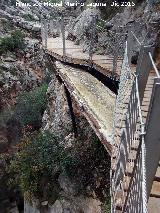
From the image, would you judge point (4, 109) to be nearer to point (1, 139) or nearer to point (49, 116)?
point (1, 139)

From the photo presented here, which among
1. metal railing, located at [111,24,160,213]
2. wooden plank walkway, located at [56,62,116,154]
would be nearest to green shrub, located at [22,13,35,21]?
wooden plank walkway, located at [56,62,116,154]

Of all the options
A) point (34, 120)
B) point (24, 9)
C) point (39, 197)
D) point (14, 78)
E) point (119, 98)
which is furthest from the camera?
point (24, 9)

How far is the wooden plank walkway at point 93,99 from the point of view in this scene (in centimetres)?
744

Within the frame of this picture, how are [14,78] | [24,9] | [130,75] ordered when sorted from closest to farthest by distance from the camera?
[130,75] < [14,78] < [24,9]

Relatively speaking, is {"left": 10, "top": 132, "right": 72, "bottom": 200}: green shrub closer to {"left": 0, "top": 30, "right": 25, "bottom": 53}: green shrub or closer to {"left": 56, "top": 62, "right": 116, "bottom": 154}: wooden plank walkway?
{"left": 56, "top": 62, "right": 116, "bottom": 154}: wooden plank walkway

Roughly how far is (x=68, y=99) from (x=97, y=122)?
18.5 ft

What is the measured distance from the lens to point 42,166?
1125cm

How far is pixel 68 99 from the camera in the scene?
43.4 ft

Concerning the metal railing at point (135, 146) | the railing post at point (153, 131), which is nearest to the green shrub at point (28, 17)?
the metal railing at point (135, 146)

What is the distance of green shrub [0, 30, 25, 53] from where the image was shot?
26728mm

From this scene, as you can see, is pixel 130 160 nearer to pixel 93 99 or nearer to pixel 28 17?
pixel 93 99

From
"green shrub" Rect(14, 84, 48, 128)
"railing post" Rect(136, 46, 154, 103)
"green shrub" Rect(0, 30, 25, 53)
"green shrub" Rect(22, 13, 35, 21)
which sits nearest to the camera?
"railing post" Rect(136, 46, 154, 103)

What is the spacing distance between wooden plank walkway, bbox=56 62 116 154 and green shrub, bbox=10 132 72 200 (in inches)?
78.8

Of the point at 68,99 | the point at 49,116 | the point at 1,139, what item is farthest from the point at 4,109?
the point at 68,99
